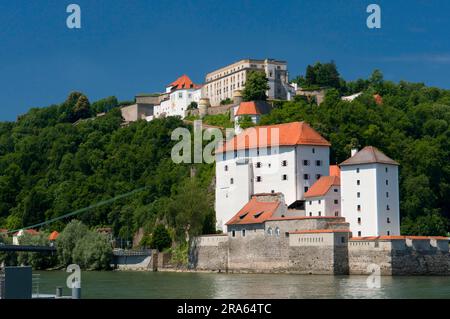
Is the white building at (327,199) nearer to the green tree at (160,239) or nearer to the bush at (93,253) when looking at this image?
the green tree at (160,239)

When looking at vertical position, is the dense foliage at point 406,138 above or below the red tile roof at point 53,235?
above

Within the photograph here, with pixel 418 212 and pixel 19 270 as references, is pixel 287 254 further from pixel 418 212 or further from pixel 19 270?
pixel 19 270

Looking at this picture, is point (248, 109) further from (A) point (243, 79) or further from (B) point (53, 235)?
(B) point (53, 235)

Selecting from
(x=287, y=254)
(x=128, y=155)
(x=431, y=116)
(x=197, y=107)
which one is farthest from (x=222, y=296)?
(x=197, y=107)

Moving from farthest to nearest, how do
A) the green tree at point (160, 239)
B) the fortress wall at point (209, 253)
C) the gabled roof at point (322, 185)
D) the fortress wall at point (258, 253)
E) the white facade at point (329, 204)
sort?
the green tree at point (160, 239)
the fortress wall at point (209, 253)
the gabled roof at point (322, 185)
the white facade at point (329, 204)
the fortress wall at point (258, 253)

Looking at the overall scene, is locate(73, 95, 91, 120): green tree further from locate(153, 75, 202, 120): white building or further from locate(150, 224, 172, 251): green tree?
locate(150, 224, 172, 251): green tree

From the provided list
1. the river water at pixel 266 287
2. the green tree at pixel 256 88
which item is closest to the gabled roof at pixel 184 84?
the green tree at pixel 256 88

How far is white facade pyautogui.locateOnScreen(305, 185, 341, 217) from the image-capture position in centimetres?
5594

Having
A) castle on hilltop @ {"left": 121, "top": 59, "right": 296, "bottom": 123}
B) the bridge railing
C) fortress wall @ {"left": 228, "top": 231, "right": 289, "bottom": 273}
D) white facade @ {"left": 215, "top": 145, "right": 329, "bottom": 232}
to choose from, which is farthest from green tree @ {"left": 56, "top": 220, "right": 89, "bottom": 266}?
castle on hilltop @ {"left": 121, "top": 59, "right": 296, "bottom": 123}

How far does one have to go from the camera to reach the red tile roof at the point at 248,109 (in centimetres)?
8325

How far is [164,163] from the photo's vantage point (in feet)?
278

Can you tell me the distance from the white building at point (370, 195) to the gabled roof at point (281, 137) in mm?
7215

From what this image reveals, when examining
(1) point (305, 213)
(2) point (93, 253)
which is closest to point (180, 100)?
(2) point (93, 253)

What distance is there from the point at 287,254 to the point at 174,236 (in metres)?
15.5
